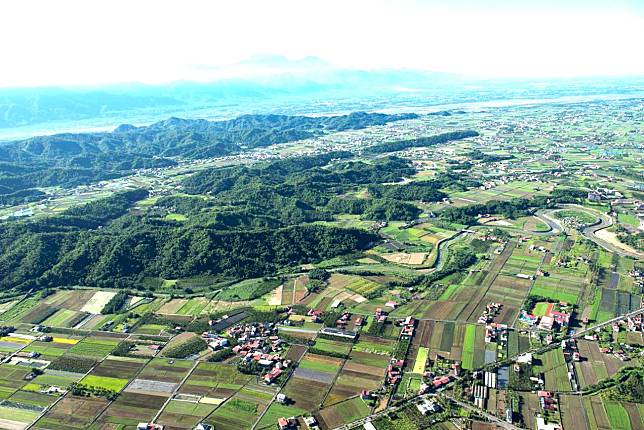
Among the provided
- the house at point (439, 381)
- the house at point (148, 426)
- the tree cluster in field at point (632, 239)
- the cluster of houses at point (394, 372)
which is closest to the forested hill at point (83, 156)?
the house at point (148, 426)

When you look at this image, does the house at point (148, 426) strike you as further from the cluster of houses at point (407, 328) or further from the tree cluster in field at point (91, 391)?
the cluster of houses at point (407, 328)

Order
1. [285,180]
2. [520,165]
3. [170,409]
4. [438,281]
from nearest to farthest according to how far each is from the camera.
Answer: [170,409] → [438,281] → [285,180] → [520,165]

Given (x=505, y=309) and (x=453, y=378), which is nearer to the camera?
(x=453, y=378)

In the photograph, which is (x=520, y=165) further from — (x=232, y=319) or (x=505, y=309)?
(x=232, y=319)

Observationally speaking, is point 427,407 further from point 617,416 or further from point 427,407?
point 617,416

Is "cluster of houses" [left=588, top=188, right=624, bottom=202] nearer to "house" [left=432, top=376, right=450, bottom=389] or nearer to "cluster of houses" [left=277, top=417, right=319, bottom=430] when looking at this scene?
"house" [left=432, top=376, right=450, bottom=389]

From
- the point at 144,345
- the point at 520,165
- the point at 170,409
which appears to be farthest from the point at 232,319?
the point at 520,165

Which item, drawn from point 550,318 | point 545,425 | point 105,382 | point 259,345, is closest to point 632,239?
point 550,318

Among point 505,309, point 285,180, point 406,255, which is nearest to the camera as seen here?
point 505,309
